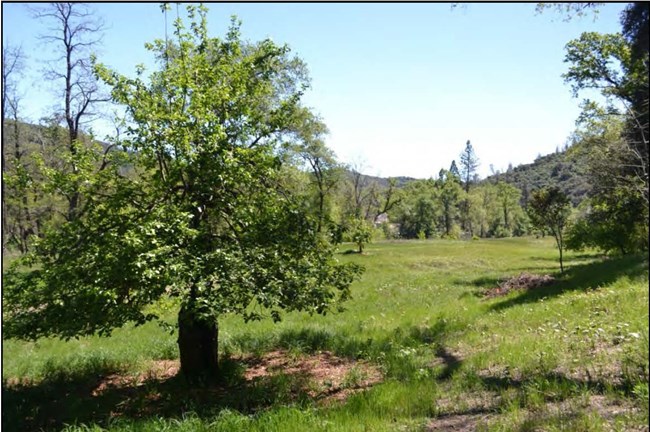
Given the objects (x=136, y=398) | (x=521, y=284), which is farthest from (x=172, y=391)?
(x=521, y=284)

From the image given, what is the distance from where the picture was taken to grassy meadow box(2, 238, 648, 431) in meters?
5.54

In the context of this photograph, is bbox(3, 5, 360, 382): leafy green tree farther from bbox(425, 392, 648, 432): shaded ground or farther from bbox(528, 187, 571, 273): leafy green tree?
bbox(528, 187, 571, 273): leafy green tree

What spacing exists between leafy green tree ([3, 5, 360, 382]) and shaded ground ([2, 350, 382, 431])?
28.1 inches

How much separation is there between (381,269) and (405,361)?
2503cm

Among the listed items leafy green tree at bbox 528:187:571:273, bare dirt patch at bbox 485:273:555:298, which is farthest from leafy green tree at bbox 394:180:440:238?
bare dirt patch at bbox 485:273:555:298

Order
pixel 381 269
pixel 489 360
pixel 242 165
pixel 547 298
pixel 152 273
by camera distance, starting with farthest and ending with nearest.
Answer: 1. pixel 381 269
2. pixel 547 298
3. pixel 242 165
4. pixel 489 360
5. pixel 152 273

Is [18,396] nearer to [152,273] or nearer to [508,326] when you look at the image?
[152,273]

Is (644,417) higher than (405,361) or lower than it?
higher

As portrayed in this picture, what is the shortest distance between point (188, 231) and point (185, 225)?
0.17m

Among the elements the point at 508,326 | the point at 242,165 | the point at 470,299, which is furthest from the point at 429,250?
the point at 242,165

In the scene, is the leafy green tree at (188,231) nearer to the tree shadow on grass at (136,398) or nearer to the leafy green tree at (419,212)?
the tree shadow on grass at (136,398)

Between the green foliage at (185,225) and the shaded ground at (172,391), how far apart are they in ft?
4.53

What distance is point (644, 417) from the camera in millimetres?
4340

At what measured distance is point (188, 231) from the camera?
742 cm
